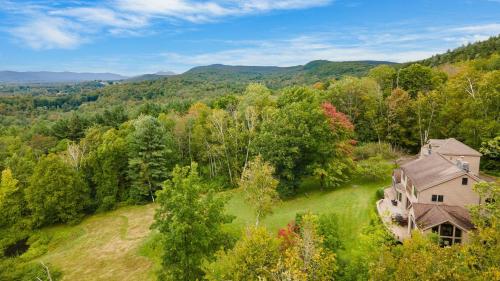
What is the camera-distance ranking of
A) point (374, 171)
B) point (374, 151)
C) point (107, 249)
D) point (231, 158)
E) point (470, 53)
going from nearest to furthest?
1. point (107, 249)
2. point (374, 171)
3. point (231, 158)
4. point (374, 151)
5. point (470, 53)

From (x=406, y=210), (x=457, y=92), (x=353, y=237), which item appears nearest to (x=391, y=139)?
(x=457, y=92)

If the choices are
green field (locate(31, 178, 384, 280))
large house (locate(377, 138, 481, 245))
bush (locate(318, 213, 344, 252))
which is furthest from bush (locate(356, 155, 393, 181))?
bush (locate(318, 213, 344, 252))

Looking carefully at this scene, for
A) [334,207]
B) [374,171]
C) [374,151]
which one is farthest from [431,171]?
[374,151]

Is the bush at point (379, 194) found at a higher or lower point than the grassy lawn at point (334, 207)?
higher

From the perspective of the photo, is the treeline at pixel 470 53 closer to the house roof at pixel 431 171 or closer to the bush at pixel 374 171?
the bush at pixel 374 171

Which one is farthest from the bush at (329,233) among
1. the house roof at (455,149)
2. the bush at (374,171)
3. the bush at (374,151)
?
the bush at (374,151)

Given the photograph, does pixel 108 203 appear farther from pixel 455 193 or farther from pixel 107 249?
pixel 455 193
